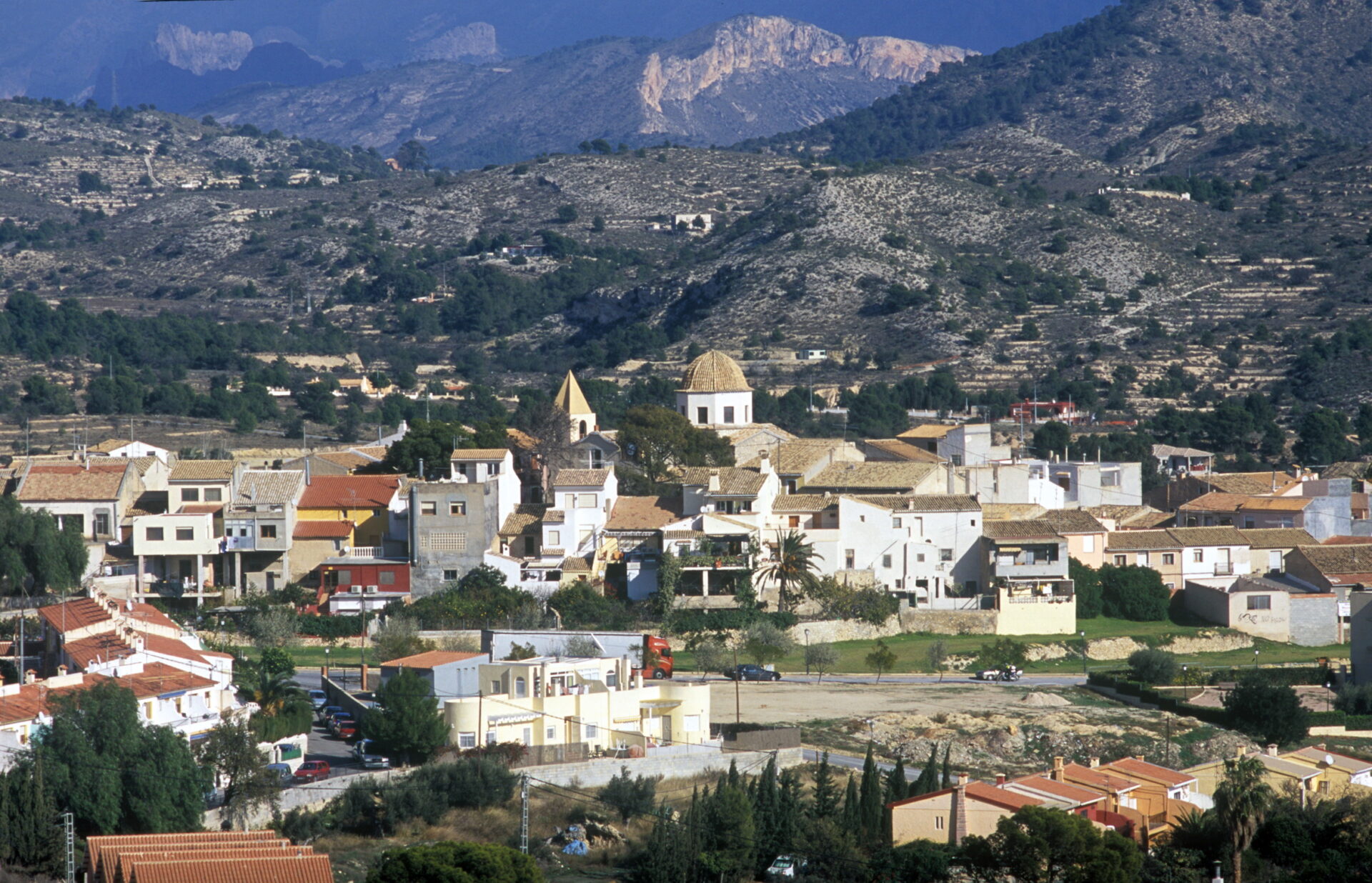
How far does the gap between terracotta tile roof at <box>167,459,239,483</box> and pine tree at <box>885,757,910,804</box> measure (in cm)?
2515

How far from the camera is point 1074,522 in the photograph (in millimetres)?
61312

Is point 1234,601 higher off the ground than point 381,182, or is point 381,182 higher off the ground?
point 381,182

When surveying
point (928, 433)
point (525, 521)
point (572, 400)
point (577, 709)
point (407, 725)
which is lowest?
point (407, 725)

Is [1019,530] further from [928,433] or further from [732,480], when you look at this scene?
[928,433]

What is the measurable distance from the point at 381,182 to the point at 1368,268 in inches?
3862

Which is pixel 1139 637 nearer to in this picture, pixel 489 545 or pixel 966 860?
pixel 489 545

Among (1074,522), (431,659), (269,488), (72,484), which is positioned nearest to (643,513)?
(269,488)

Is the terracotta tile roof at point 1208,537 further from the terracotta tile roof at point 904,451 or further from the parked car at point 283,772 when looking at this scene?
the parked car at point 283,772

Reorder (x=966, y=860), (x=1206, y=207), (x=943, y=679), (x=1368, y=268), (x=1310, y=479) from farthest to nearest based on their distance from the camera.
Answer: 1. (x=1206, y=207)
2. (x=1368, y=268)
3. (x=1310, y=479)
4. (x=943, y=679)
5. (x=966, y=860)

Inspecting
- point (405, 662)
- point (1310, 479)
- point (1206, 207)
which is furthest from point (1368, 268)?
point (405, 662)

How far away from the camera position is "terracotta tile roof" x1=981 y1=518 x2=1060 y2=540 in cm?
5778

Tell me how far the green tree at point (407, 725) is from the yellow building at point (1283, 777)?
599 inches

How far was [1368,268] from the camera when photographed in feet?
419

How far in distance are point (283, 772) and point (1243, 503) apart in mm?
37946
